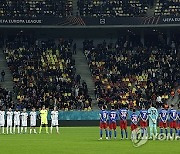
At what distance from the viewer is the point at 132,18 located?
6359 cm

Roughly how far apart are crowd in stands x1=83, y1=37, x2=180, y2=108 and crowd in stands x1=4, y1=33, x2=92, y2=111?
7.05ft

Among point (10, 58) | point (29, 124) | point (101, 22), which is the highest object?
point (101, 22)

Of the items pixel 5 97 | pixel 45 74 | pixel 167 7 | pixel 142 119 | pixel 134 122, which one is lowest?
pixel 5 97

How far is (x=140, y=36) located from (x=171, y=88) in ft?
37.5

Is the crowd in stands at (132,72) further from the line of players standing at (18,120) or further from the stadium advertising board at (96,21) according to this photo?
the line of players standing at (18,120)

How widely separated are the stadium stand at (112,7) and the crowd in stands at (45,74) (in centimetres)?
444

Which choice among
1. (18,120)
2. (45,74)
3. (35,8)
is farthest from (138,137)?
(35,8)

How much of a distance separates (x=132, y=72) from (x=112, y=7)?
8.74 m

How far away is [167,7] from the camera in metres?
65.2

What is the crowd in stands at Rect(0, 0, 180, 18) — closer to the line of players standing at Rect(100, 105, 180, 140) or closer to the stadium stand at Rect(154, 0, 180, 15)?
the stadium stand at Rect(154, 0, 180, 15)

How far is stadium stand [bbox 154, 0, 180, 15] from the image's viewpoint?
211 feet

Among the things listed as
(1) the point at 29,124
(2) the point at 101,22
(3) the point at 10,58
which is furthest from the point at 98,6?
(1) the point at 29,124

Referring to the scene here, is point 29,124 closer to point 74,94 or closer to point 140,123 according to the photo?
point 74,94

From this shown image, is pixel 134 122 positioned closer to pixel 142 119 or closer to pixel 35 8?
pixel 142 119
